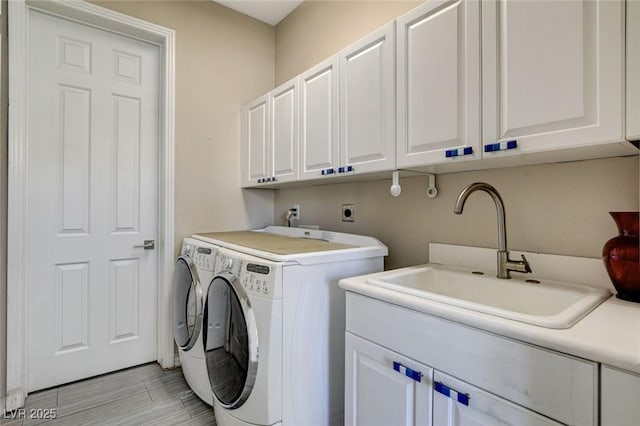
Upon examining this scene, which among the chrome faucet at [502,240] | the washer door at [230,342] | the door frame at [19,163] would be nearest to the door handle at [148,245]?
the door frame at [19,163]

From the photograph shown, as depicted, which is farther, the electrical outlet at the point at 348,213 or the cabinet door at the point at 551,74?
the electrical outlet at the point at 348,213

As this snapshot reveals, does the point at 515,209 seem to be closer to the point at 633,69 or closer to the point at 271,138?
the point at 633,69

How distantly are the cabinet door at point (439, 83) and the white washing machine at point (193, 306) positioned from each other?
1.26 metres

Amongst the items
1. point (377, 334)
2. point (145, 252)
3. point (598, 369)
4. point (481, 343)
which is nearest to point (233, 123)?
point (145, 252)

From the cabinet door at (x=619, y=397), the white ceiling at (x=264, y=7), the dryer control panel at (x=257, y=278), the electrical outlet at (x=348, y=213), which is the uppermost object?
the white ceiling at (x=264, y=7)

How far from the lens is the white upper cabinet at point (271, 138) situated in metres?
2.07

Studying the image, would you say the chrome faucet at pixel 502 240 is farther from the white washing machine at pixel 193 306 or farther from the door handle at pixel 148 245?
the door handle at pixel 148 245

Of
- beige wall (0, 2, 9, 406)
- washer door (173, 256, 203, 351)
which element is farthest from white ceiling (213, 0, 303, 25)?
washer door (173, 256, 203, 351)

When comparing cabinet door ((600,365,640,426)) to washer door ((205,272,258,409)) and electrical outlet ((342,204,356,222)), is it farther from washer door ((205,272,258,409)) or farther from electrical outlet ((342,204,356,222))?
electrical outlet ((342,204,356,222))

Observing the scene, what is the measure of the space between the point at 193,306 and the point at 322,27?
2.16 metres

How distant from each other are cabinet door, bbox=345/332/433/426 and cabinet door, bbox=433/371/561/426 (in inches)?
1.3

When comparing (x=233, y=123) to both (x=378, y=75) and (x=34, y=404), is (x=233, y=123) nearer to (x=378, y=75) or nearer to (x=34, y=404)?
(x=378, y=75)

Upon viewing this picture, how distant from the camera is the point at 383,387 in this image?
1065 mm

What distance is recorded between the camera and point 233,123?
2.65 metres
